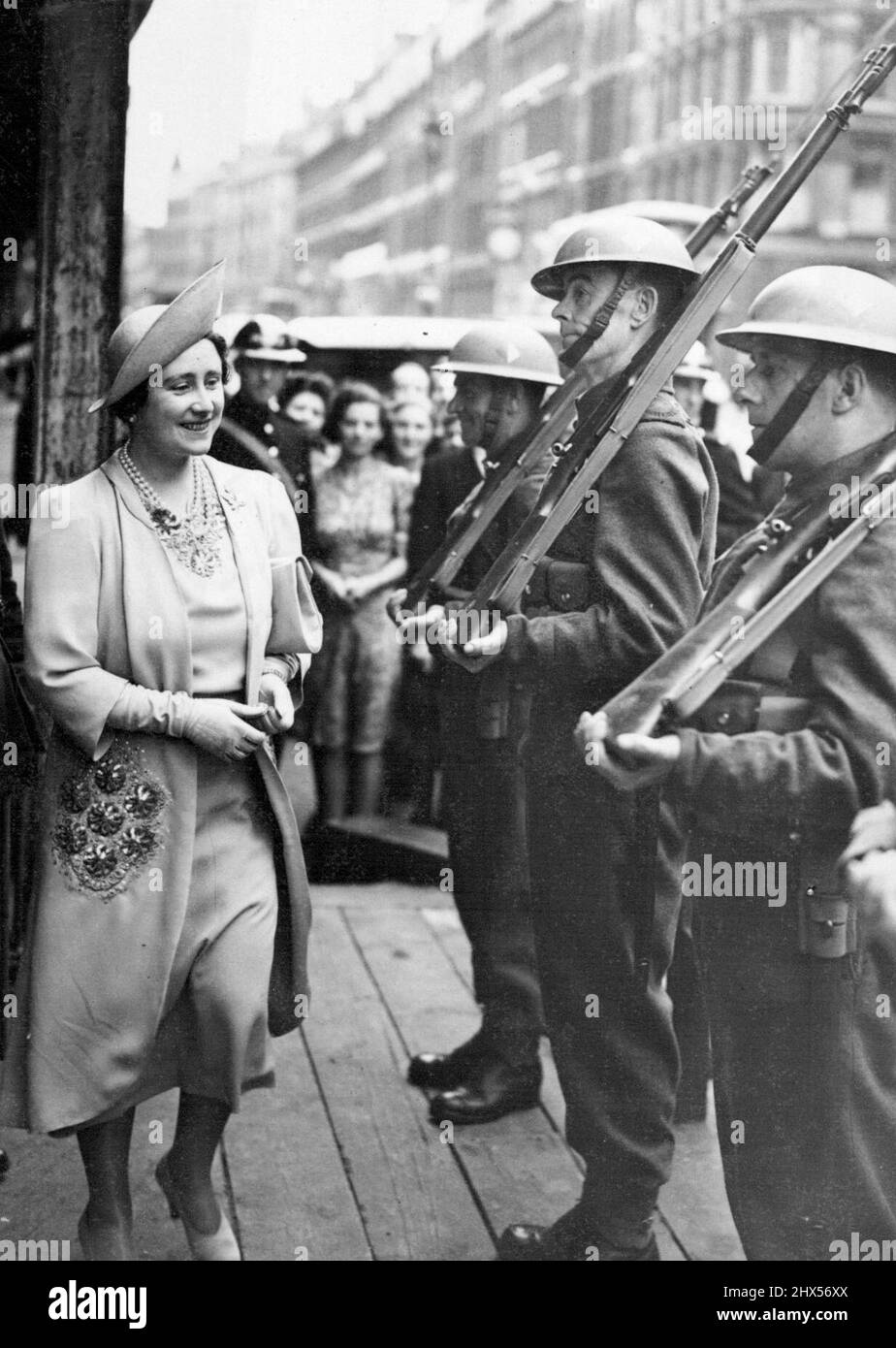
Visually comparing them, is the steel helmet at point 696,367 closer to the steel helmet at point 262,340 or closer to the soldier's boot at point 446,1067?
the steel helmet at point 262,340

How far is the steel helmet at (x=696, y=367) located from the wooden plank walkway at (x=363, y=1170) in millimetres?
2080

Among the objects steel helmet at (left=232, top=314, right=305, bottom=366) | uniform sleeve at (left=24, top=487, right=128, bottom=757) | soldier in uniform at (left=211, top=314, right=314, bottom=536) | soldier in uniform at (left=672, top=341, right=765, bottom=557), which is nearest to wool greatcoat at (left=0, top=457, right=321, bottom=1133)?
uniform sleeve at (left=24, top=487, right=128, bottom=757)

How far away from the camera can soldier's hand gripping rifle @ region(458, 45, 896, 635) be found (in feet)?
10.8

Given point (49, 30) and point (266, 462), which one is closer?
point (49, 30)

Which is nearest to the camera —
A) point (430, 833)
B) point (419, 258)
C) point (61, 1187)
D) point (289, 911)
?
point (289, 911)

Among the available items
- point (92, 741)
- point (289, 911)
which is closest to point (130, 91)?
point (92, 741)

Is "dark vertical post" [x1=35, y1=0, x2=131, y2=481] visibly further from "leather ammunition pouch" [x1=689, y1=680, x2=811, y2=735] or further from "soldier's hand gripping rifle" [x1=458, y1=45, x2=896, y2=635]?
"leather ammunition pouch" [x1=689, y1=680, x2=811, y2=735]

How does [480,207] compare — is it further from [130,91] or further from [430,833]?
[430,833]

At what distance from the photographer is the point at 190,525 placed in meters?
3.29

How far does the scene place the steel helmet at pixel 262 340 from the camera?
457 cm

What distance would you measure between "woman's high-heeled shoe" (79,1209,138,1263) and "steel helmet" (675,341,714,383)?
9.17 feet

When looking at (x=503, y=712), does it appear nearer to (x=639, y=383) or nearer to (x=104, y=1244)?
(x=639, y=383)

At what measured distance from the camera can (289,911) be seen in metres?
3.42

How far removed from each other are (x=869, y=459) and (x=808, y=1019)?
3.29 ft
